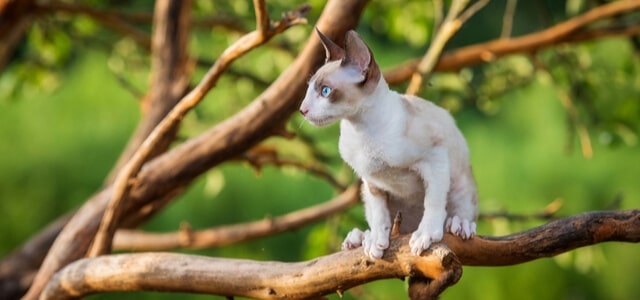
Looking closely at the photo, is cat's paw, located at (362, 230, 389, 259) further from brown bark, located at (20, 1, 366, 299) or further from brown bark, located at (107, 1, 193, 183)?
brown bark, located at (107, 1, 193, 183)

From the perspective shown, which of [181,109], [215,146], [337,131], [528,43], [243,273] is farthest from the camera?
[337,131]

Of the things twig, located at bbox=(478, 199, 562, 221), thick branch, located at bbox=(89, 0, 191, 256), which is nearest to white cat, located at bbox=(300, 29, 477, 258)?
twig, located at bbox=(478, 199, 562, 221)

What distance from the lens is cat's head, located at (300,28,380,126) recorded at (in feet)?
3.46

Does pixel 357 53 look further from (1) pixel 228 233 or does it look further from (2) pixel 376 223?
(1) pixel 228 233

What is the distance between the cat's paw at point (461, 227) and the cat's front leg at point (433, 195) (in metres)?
0.03

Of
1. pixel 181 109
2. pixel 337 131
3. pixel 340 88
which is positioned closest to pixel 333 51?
pixel 340 88

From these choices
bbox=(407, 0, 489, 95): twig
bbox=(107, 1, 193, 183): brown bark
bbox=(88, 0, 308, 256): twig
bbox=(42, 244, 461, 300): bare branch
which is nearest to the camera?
bbox=(42, 244, 461, 300): bare branch

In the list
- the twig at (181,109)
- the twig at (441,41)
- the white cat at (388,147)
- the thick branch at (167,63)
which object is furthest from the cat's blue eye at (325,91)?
the thick branch at (167,63)

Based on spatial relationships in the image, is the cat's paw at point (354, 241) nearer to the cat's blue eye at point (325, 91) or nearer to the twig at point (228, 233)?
the cat's blue eye at point (325, 91)

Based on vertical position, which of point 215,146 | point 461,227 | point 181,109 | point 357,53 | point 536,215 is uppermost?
point 357,53

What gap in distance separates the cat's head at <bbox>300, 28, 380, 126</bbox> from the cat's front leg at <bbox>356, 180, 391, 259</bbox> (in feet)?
0.52

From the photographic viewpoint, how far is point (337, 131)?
2826 millimetres

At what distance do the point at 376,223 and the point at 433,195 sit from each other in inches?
3.7

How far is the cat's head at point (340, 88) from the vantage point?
1056 mm
